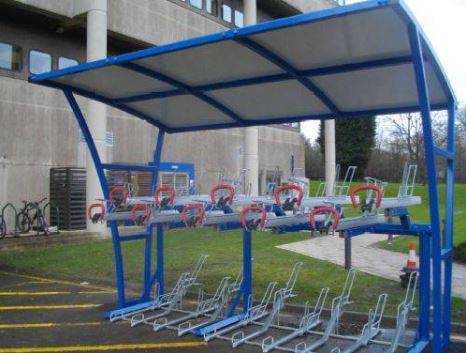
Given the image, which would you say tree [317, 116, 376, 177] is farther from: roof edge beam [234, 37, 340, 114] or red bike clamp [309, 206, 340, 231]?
red bike clamp [309, 206, 340, 231]

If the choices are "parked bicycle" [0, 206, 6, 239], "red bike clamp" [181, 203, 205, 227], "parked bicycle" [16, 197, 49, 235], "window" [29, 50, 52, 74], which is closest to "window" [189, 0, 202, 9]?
"window" [29, 50, 52, 74]

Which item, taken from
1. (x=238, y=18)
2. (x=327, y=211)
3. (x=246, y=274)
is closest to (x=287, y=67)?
(x=327, y=211)

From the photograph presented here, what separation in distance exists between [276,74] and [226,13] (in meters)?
18.3

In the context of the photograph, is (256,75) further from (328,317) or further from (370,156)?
(370,156)

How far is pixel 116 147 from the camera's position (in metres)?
18.4

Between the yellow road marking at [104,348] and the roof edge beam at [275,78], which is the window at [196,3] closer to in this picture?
the roof edge beam at [275,78]

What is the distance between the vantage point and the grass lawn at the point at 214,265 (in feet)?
28.3

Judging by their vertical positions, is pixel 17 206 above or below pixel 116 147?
below

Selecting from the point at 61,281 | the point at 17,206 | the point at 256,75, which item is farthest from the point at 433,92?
the point at 17,206

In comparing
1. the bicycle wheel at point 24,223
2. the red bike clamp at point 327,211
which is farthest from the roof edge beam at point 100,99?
the bicycle wheel at point 24,223

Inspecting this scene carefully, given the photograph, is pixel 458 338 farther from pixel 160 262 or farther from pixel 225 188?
pixel 160 262

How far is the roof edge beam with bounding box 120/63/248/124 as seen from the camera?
21.4 feet

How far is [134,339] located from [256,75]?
136 inches

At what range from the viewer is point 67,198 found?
16.1 m
